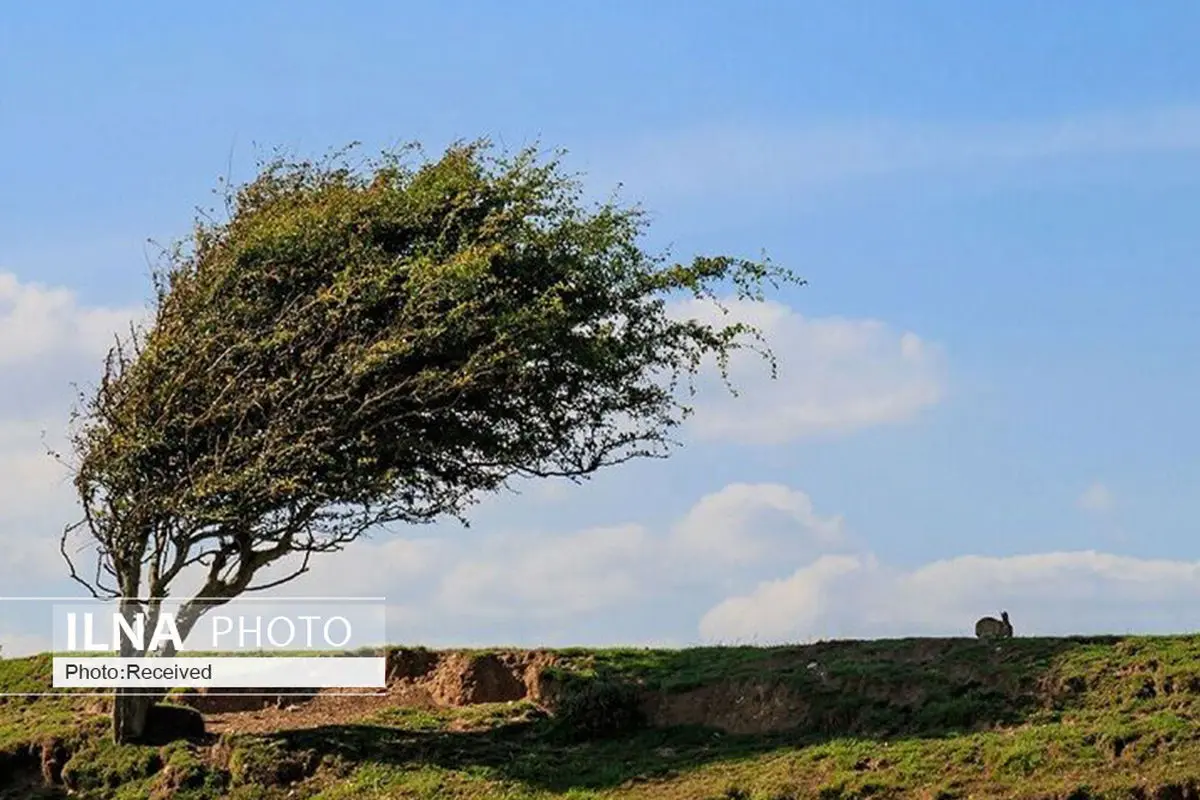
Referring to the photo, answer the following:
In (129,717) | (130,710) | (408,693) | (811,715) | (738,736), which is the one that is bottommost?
(738,736)

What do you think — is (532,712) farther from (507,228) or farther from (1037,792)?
(1037,792)

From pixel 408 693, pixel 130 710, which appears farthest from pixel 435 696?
pixel 130 710

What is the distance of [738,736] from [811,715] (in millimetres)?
1101

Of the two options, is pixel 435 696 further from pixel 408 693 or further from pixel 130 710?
pixel 130 710

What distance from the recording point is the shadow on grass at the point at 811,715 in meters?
25.6

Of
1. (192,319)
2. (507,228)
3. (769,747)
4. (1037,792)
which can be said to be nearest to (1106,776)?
(1037,792)

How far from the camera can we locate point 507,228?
29328 millimetres

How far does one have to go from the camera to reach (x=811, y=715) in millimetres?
26578

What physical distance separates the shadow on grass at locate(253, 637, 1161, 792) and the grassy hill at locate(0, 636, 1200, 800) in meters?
0.04

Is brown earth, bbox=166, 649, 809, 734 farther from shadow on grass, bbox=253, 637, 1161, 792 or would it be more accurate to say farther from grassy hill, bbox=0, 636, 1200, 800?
shadow on grass, bbox=253, 637, 1161, 792

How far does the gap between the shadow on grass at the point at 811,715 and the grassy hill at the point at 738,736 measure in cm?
4

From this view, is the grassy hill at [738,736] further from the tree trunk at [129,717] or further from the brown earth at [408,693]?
the tree trunk at [129,717]

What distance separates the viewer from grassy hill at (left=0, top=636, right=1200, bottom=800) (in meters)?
23.4

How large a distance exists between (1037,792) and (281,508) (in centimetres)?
1197
